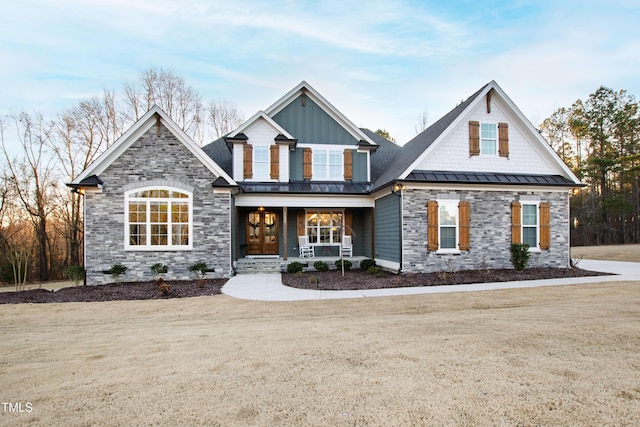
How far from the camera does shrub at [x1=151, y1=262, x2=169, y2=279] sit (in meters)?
10.8

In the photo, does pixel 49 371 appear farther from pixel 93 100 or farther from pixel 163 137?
pixel 93 100

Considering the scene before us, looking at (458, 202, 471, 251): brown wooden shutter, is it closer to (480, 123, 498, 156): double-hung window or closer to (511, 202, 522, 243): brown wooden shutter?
(511, 202, 522, 243): brown wooden shutter

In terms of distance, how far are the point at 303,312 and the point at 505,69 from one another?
16.1 m

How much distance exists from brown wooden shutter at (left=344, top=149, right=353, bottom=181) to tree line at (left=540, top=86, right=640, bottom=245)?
2637 centimetres

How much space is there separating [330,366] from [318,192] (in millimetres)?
9375

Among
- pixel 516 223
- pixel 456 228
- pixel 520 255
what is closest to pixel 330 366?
pixel 456 228

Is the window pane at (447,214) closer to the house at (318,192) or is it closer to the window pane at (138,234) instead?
the house at (318,192)

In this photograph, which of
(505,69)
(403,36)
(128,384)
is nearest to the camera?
(128,384)

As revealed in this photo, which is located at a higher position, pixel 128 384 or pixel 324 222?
pixel 324 222

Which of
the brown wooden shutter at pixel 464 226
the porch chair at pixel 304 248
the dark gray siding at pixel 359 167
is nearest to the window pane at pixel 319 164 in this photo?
the dark gray siding at pixel 359 167

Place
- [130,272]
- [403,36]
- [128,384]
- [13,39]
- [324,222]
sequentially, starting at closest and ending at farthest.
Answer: [128,384] → [130,272] → [13,39] → [403,36] → [324,222]

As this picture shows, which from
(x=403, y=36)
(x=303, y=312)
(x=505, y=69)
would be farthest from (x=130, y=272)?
(x=505, y=69)

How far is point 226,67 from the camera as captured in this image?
659 inches

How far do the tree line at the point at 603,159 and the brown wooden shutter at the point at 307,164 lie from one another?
2801 cm
